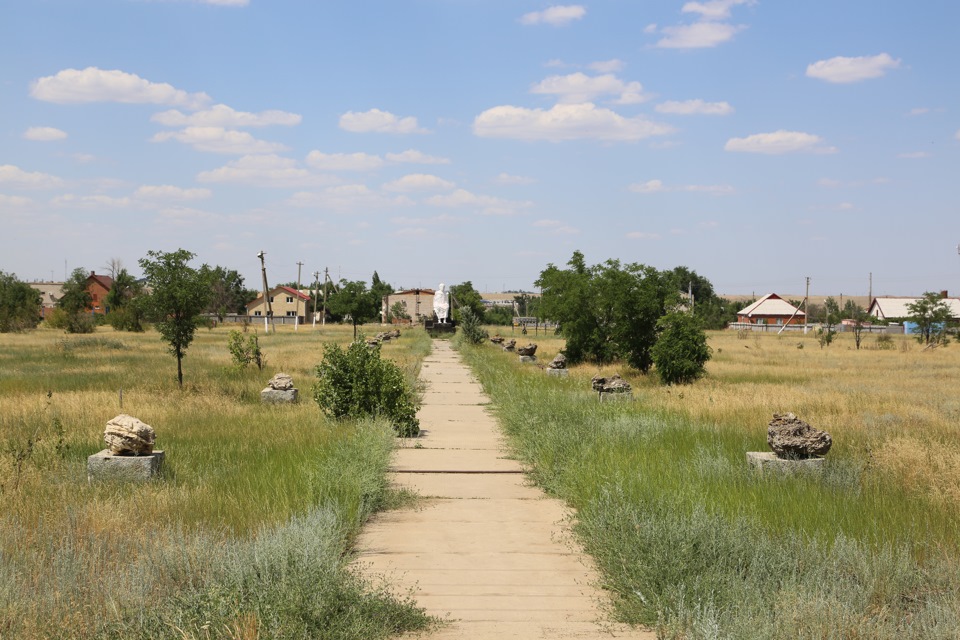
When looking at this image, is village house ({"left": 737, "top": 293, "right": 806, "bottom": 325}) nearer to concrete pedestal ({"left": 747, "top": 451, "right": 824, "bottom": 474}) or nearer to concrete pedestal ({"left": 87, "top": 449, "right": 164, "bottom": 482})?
concrete pedestal ({"left": 747, "top": 451, "right": 824, "bottom": 474})

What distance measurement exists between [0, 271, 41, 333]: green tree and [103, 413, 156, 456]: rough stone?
5545 centimetres

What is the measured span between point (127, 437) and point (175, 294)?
12.0 meters

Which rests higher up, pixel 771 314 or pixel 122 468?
pixel 771 314

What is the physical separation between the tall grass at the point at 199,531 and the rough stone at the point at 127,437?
0.43 m

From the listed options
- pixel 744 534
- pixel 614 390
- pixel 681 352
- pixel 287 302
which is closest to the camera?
pixel 744 534

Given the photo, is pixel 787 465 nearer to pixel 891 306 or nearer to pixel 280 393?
pixel 280 393

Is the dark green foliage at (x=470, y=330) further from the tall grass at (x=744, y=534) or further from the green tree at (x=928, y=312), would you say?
the tall grass at (x=744, y=534)

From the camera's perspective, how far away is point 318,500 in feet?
24.8

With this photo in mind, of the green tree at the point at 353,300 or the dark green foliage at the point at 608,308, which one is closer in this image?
the dark green foliage at the point at 608,308

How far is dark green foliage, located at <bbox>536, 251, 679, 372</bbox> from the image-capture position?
28.2 meters

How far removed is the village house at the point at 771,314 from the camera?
118500 mm

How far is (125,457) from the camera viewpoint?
945cm

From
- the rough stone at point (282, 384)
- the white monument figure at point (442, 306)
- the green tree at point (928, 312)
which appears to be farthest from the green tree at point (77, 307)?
the green tree at point (928, 312)

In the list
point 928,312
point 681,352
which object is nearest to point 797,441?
point 681,352
